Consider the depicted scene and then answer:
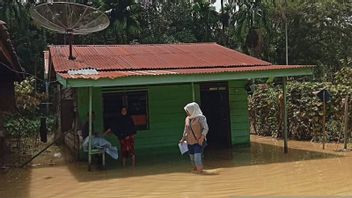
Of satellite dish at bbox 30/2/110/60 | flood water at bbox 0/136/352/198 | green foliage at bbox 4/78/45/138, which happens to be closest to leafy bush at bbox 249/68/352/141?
flood water at bbox 0/136/352/198

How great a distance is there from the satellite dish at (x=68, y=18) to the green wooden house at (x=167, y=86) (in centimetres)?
100

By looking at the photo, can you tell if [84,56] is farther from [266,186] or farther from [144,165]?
[266,186]

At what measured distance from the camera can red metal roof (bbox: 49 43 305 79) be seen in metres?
12.3

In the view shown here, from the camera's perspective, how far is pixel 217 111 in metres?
15.9

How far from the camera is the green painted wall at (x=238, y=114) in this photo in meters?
15.4

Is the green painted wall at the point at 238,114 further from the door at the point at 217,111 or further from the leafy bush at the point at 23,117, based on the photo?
the leafy bush at the point at 23,117

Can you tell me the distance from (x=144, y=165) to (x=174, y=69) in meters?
2.92

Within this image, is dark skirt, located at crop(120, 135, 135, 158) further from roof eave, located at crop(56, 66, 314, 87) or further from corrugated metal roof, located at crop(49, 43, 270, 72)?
corrugated metal roof, located at crop(49, 43, 270, 72)

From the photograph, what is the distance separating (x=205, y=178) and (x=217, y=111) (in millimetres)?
6349

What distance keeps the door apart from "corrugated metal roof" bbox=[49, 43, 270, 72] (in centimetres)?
101

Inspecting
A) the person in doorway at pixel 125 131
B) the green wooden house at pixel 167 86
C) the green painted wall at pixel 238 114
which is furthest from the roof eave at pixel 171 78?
the green painted wall at pixel 238 114

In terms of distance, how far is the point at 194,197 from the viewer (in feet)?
25.9

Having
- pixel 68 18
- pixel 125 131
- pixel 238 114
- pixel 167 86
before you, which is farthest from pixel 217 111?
pixel 68 18

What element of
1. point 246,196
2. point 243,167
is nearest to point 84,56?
point 243,167
